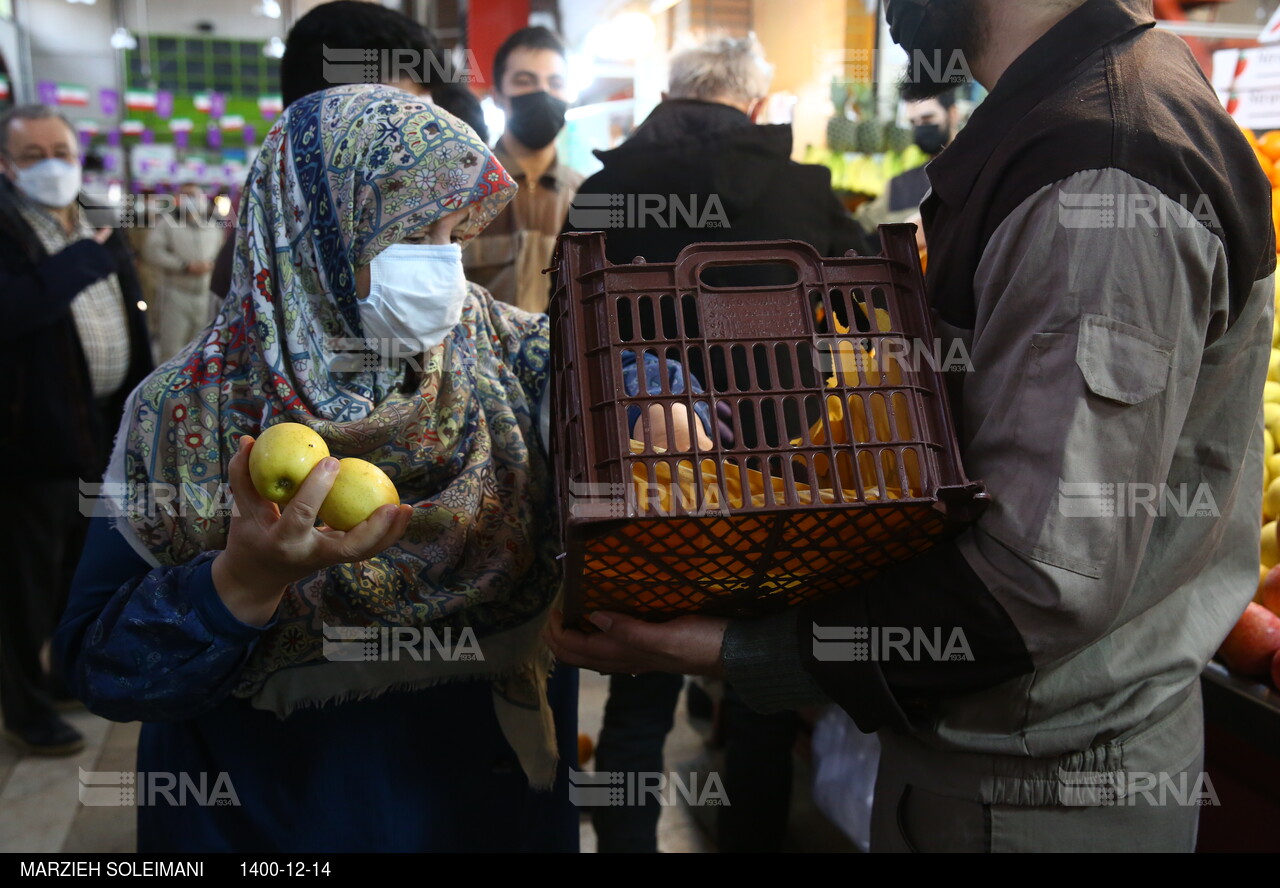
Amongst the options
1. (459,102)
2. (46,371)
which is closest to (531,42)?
(459,102)

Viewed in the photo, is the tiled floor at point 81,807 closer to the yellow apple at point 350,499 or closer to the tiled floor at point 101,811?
the tiled floor at point 101,811

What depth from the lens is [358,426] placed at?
1393 millimetres

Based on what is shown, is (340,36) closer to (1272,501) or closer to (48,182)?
(48,182)

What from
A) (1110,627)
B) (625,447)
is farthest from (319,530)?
(1110,627)

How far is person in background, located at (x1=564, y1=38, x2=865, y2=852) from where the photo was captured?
8.32ft

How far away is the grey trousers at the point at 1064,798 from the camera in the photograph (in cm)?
125

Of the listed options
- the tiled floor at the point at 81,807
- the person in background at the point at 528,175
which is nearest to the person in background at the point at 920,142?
the person in background at the point at 528,175

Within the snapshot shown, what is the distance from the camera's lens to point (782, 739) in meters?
2.69

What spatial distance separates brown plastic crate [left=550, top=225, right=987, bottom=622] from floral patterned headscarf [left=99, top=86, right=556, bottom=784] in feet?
1.20

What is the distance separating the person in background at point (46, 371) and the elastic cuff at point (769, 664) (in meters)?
2.99

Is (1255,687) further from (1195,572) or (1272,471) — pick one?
(1272,471)

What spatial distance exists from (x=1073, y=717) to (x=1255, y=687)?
898 millimetres

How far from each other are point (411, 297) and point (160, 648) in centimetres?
60

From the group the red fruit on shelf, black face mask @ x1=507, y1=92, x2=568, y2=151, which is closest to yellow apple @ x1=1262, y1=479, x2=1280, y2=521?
the red fruit on shelf
